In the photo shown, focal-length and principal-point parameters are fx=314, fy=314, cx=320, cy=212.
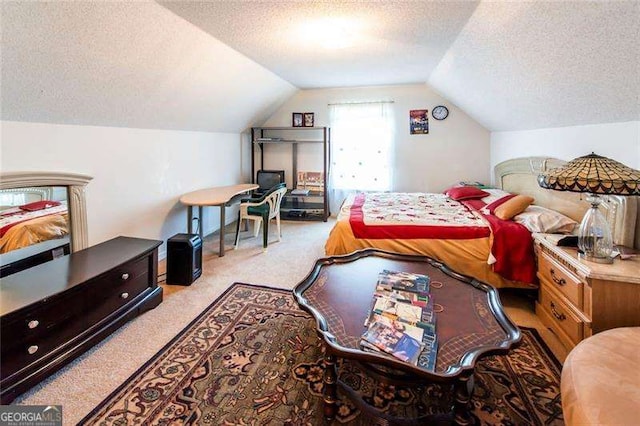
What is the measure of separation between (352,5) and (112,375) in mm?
2888

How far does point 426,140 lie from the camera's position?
533 centimetres

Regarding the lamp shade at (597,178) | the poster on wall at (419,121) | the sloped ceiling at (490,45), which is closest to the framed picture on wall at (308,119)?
the sloped ceiling at (490,45)

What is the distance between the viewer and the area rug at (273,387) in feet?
4.95

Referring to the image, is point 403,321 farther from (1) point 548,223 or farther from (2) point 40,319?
(2) point 40,319

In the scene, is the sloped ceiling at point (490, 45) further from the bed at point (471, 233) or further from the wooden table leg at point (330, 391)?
the wooden table leg at point (330, 391)

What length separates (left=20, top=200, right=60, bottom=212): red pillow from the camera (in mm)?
2329

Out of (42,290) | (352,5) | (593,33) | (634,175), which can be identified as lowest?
(42,290)

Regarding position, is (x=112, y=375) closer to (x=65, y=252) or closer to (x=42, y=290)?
(x=42, y=290)

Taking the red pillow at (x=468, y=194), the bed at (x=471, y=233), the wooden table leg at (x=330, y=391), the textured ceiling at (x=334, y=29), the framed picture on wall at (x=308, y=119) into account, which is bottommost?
the wooden table leg at (x=330, y=391)

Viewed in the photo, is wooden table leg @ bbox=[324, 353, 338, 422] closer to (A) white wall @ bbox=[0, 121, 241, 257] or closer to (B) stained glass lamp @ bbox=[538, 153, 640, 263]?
(B) stained glass lamp @ bbox=[538, 153, 640, 263]

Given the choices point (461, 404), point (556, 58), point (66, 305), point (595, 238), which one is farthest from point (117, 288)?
point (556, 58)

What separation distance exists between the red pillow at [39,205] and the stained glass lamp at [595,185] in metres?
3.60

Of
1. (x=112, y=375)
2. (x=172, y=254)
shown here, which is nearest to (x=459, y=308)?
(x=112, y=375)

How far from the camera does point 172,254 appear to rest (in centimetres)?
298
